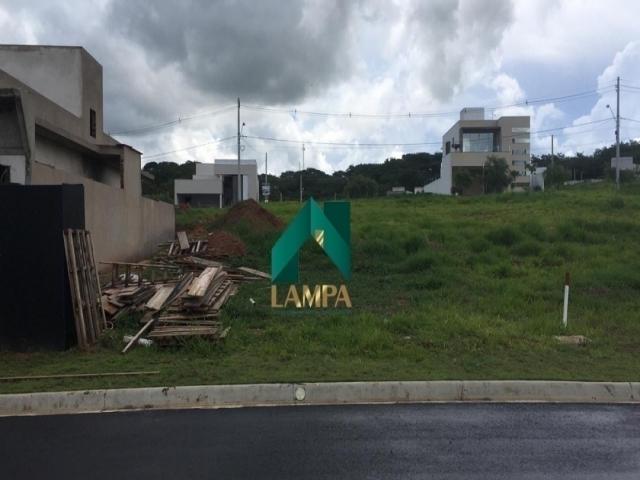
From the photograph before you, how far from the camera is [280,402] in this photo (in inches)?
284

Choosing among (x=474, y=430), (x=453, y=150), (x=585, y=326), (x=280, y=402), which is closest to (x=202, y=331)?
(x=280, y=402)

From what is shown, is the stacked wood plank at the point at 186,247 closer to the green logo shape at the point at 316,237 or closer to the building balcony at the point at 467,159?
the green logo shape at the point at 316,237

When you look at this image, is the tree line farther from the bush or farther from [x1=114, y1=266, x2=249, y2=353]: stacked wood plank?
[x1=114, y1=266, x2=249, y2=353]: stacked wood plank

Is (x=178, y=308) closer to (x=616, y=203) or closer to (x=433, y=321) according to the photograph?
(x=433, y=321)

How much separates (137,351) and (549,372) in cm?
606

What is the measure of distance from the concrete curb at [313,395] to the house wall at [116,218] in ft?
29.2

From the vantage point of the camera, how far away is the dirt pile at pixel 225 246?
72.0ft

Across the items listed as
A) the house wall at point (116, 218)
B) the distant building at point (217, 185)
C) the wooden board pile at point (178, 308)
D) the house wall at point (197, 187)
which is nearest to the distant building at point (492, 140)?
the distant building at point (217, 185)

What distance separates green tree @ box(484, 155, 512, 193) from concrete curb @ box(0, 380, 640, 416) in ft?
220

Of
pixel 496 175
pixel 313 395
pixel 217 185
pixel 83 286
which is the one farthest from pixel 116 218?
pixel 496 175

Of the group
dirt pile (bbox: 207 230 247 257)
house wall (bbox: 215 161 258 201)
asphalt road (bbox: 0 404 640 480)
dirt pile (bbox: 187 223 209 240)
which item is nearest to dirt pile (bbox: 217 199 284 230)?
dirt pile (bbox: 187 223 209 240)

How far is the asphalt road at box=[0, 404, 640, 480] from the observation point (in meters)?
5.11

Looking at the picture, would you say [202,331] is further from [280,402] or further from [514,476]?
[514,476]

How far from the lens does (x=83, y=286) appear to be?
970cm
